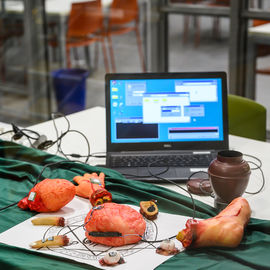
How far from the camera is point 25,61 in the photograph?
459 centimetres

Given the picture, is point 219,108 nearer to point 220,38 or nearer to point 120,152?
point 120,152

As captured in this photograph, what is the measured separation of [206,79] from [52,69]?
9.53 feet

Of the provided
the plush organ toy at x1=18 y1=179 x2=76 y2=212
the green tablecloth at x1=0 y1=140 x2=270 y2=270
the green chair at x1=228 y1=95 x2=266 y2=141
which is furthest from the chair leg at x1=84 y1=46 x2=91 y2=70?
the plush organ toy at x1=18 y1=179 x2=76 y2=212

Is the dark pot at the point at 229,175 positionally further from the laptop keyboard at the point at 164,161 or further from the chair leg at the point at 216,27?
the chair leg at the point at 216,27

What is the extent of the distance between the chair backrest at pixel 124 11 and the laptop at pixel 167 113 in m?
2.38

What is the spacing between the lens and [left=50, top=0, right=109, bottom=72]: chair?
4211mm

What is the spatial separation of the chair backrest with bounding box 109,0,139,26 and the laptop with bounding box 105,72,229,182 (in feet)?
7.79

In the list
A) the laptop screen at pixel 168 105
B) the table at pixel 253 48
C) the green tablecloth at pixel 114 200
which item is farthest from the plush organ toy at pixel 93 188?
the table at pixel 253 48

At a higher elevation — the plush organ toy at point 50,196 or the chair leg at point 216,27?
the chair leg at point 216,27

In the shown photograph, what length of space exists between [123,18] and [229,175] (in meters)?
2.94

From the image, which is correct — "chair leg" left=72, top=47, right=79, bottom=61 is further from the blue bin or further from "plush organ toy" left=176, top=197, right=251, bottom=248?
"plush organ toy" left=176, top=197, right=251, bottom=248

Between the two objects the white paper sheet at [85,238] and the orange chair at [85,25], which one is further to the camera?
the orange chair at [85,25]

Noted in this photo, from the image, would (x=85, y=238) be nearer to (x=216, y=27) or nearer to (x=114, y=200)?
(x=114, y=200)

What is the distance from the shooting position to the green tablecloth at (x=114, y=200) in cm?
123
